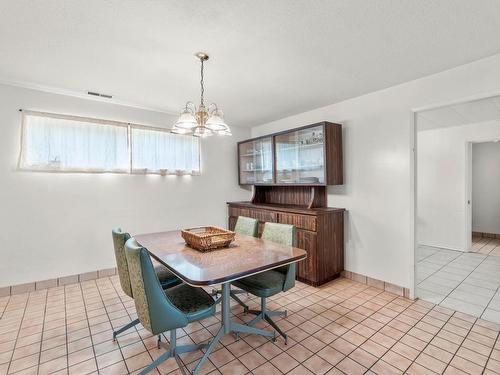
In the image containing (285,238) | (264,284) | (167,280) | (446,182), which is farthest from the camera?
(446,182)

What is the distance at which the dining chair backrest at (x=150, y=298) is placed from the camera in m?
1.54

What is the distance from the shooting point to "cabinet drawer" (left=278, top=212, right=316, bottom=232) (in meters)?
3.21

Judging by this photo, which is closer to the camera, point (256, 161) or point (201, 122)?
point (201, 122)

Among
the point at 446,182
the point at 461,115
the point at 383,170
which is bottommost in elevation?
the point at 446,182

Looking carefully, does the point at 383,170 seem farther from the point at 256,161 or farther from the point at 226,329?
the point at 226,329

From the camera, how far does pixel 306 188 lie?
4.01 m

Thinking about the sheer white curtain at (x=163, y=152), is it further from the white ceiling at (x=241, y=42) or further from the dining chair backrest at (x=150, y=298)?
the dining chair backrest at (x=150, y=298)

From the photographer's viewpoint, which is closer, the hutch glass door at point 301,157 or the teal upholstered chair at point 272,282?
the teal upholstered chair at point 272,282

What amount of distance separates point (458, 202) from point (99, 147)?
242 inches

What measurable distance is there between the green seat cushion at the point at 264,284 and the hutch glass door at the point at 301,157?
1.55 meters

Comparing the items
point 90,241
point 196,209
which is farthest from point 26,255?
point 196,209

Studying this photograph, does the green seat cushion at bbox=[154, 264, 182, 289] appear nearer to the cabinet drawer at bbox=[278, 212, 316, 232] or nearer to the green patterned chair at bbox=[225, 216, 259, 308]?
the green patterned chair at bbox=[225, 216, 259, 308]

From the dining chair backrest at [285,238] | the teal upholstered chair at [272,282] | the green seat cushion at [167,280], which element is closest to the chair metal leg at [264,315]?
the teal upholstered chair at [272,282]

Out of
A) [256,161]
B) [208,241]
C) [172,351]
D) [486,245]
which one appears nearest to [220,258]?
[208,241]
